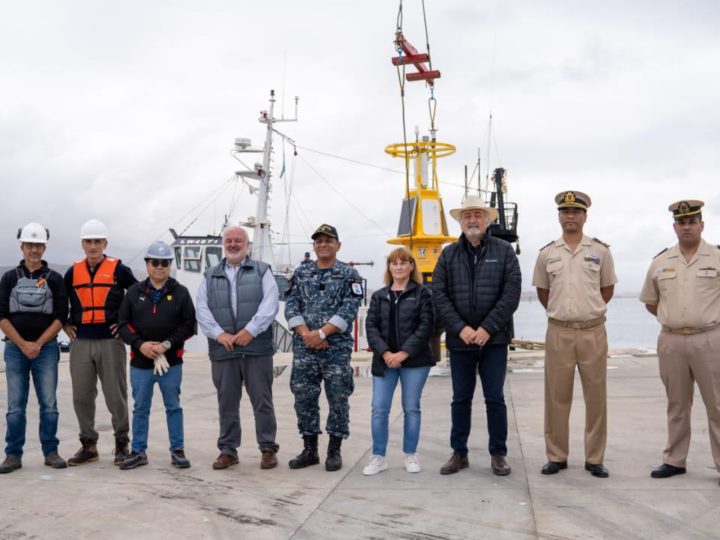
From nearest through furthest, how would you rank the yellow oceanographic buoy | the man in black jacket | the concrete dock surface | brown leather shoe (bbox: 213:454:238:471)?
the concrete dock surface < the man in black jacket < brown leather shoe (bbox: 213:454:238:471) < the yellow oceanographic buoy

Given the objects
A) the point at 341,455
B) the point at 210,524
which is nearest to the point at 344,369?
the point at 341,455

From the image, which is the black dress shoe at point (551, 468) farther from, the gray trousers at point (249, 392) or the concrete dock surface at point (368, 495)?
the gray trousers at point (249, 392)

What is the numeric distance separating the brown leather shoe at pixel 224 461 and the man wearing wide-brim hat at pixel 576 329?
7.16 ft

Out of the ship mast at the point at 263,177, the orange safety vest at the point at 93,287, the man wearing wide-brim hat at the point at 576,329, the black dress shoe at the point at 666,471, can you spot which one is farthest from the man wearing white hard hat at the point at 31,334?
the ship mast at the point at 263,177

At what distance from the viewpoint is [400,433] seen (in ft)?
20.2

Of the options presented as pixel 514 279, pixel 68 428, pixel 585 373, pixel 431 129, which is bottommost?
pixel 68 428

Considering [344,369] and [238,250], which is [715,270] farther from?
[238,250]

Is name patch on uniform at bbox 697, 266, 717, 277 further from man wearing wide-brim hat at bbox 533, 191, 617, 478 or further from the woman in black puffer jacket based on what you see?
the woman in black puffer jacket

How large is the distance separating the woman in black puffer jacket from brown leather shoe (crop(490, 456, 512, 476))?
0.53 meters

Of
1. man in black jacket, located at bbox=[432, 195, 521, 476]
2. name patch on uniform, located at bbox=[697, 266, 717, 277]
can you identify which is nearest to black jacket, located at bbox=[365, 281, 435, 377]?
man in black jacket, located at bbox=[432, 195, 521, 476]

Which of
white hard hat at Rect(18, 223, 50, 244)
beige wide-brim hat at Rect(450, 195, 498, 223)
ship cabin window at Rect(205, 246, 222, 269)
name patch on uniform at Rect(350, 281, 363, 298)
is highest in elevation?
ship cabin window at Rect(205, 246, 222, 269)

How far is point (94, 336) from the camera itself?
5.13m

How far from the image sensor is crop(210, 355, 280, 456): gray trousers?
5070 millimetres

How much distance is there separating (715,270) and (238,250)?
330 cm
